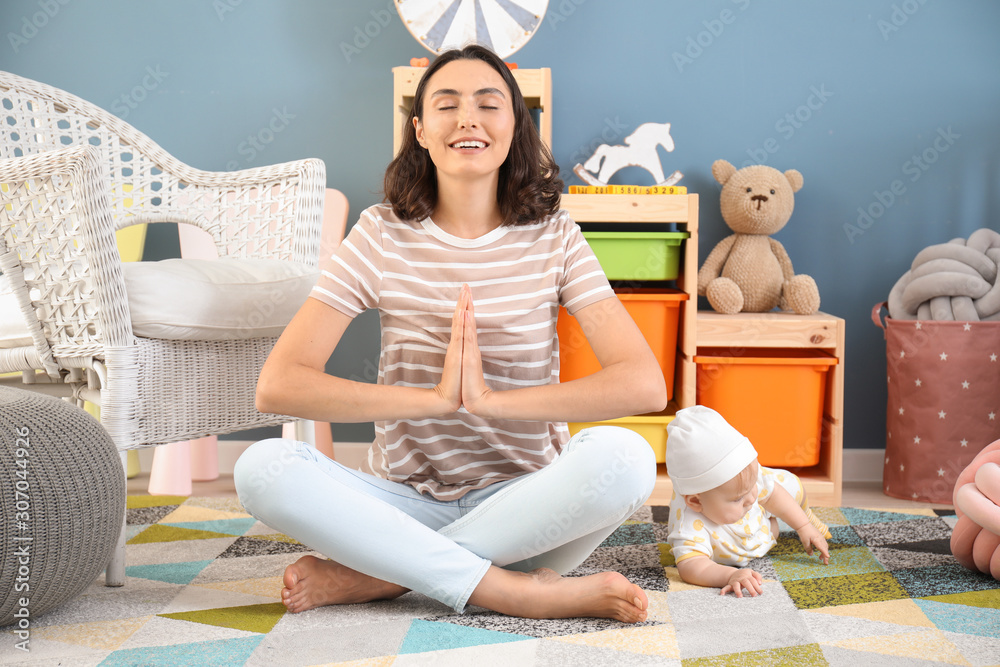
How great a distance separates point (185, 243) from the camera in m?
1.99

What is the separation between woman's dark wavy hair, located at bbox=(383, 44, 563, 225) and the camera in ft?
3.85

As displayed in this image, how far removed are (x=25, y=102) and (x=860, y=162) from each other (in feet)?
6.33

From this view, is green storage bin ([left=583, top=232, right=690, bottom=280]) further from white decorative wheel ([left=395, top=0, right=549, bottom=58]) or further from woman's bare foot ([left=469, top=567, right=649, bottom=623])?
woman's bare foot ([left=469, top=567, right=649, bottom=623])

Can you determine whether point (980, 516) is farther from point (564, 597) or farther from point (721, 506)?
point (564, 597)

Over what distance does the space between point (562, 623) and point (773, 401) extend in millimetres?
956

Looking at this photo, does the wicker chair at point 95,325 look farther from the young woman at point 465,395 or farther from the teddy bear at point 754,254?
the teddy bear at point 754,254

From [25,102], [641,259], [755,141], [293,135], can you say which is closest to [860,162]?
[755,141]

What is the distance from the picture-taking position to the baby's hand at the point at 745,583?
1.11 meters

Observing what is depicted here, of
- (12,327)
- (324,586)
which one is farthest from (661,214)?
(12,327)

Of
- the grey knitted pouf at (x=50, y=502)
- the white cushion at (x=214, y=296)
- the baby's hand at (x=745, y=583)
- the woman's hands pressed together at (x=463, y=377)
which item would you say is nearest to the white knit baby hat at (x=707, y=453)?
the baby's hand at (x=745, y=583)

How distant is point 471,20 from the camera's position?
1.83 metres

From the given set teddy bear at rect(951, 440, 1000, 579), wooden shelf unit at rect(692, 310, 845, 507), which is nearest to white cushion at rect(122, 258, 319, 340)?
wooden shelf unit at rect(692, 310, 845, 507)

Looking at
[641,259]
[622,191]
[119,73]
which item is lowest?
[641,259]

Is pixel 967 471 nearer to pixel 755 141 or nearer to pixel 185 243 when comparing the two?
pixel 755 141
